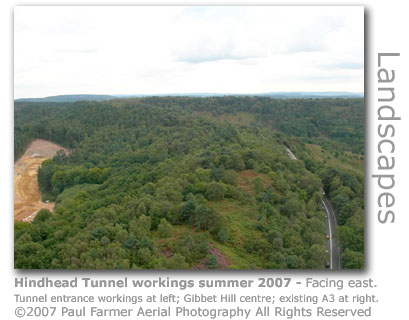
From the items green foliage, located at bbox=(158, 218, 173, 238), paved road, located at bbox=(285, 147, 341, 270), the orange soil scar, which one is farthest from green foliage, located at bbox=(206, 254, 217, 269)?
the orange soil scar

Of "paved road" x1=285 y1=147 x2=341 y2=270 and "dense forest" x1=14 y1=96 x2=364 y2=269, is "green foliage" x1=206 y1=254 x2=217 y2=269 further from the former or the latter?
"paved road" x1=285 y1=147 x2=341 y2=270

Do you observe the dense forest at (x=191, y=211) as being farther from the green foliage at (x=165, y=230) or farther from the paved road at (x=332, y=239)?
the paved road at (x=332, y=239)

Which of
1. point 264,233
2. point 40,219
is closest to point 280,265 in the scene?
A: point 264,233

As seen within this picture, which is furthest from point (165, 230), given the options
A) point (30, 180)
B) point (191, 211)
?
point (30, 180)

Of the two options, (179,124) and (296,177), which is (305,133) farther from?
(296,177)

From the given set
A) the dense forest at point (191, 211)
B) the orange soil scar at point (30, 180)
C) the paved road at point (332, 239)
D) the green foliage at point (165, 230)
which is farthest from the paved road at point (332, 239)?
the orange soil scar at point (30, 180)

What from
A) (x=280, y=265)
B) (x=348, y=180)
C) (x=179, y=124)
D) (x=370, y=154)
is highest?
(x=179, y=124)

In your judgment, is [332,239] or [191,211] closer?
[191,211]

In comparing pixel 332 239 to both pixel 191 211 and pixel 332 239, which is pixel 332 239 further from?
pixel 191 211
